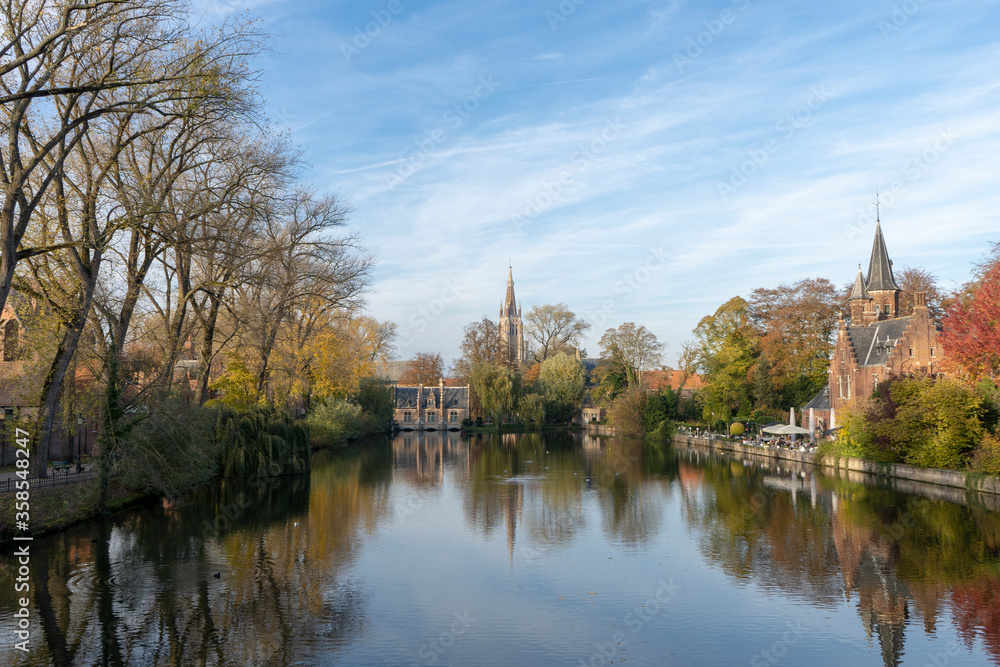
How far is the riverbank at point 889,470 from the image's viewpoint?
81.3 ft

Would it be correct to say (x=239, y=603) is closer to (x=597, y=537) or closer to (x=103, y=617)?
(x=103, y=617)

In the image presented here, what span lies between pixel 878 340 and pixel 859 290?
28.4ft

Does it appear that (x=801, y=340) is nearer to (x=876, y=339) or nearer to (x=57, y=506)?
(x=876, y=339)

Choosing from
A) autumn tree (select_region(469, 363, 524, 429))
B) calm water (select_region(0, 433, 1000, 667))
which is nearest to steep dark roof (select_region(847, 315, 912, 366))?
calm water (select_region(0, 433, 1000, 667))

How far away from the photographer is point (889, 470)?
2975 cm

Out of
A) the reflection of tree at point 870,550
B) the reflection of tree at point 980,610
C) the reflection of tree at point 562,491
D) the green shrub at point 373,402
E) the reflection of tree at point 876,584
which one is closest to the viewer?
the reflection of tree at point 980,610

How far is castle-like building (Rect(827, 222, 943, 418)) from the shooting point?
3588cm

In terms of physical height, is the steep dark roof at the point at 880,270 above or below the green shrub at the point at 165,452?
above

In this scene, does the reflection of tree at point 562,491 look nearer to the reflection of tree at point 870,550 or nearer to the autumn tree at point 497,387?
the reflection of tree at point 870,550

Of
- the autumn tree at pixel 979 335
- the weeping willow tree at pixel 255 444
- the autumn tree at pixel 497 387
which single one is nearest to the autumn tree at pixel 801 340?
the autumn tree at pixel 979 335

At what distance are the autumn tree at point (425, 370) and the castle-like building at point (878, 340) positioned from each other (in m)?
59.4

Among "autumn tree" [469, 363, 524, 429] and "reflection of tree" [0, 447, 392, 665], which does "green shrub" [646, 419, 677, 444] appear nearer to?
"autumn tree" [469, 363, 524, 429]

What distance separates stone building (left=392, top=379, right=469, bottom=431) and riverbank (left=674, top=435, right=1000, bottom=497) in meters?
41.8

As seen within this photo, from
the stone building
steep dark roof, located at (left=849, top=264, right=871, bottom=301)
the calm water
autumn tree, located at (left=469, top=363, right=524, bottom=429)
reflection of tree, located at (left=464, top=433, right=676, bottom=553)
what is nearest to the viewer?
the calm water
